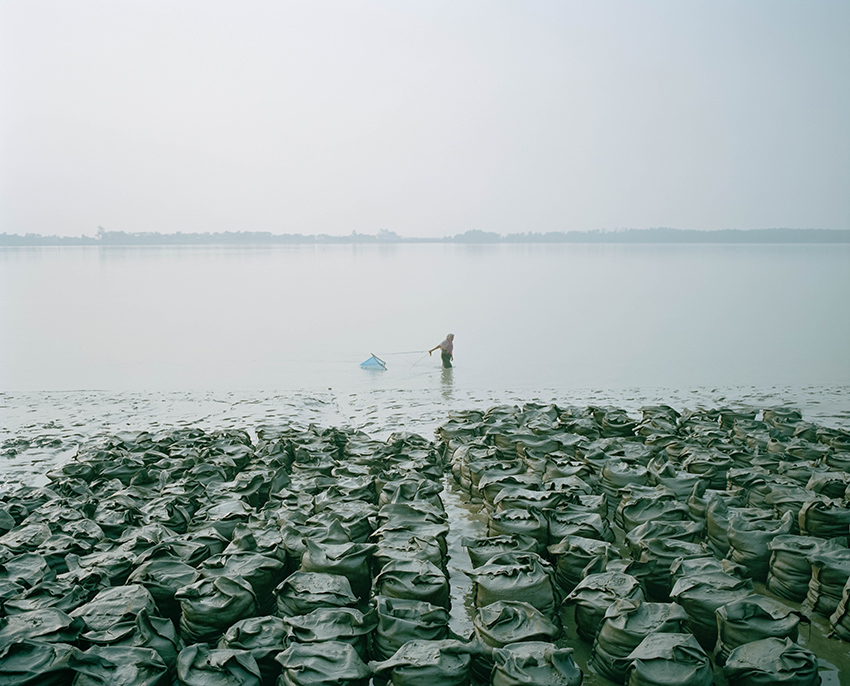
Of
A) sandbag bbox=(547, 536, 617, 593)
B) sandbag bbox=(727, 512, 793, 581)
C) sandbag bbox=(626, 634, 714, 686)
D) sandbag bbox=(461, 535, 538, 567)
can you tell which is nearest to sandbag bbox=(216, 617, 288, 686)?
sandbag bbox=(461, 535, 538, 567)

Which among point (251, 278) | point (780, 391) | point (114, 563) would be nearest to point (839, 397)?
point (780, 391)

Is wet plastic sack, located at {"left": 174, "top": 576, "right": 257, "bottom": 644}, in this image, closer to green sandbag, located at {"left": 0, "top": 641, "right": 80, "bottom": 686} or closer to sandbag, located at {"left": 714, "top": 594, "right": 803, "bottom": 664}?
green sandbag, located at {"left": 0, "top": 641, "right": 80, "bottom": 686}

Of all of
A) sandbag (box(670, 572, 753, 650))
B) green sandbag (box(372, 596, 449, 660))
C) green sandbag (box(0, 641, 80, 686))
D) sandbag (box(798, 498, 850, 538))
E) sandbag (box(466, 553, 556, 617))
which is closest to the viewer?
green sandbag (box(0, 641, 80, 686))

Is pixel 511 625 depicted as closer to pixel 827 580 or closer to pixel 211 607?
pixel 211 607

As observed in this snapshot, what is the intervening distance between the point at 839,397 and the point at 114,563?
1363 centimetres

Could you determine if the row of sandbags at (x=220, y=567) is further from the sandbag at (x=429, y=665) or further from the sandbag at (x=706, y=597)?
the sandbag at (x=706, y=597)

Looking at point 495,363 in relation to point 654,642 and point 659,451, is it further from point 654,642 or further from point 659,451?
point 654,642

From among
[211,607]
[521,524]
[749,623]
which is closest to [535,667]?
[749,623]

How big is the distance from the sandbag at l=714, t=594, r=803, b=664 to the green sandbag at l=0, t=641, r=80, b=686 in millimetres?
4195

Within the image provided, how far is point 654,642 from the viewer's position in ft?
14.3

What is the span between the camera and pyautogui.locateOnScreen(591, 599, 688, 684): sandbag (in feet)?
14.9

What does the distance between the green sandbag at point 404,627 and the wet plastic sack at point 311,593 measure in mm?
379

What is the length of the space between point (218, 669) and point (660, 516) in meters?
4.21

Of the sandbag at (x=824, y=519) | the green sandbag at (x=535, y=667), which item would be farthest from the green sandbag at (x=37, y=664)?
the sandbag at (x=824, y=519)
